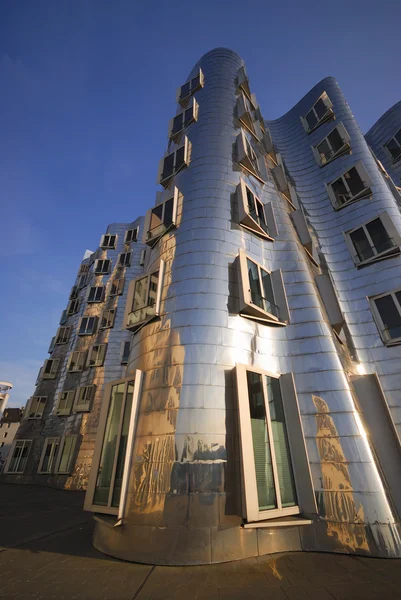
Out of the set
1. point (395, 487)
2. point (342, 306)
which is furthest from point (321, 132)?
point (395, 487)

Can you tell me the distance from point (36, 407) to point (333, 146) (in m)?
30.4

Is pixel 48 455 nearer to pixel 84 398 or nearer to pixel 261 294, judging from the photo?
pixel 84 398

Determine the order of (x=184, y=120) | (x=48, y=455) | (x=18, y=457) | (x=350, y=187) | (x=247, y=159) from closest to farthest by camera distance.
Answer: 1. (x=247, y=159)
2. (x=350, y=187)
3. (x=184, y=120)
4. (x=48, y=455)
5. (x=18, y=457)

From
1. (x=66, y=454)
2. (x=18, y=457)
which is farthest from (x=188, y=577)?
(x=18, y=457)

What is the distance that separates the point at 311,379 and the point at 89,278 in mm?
27436

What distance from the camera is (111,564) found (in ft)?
17.6

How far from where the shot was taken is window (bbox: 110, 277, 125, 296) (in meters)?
25.9

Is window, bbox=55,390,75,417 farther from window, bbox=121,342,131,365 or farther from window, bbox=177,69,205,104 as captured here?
window, bbox=177,69,205,104

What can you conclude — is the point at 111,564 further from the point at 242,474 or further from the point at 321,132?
the point at 321,132

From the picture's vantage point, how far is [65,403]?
21109 mm

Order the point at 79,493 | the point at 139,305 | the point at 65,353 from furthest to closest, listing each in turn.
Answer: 1. the point at 65,353
2. the point at 79,493
3. the point at 139,305

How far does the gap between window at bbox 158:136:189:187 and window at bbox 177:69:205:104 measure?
18.8ft

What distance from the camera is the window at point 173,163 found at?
12141 millimetres

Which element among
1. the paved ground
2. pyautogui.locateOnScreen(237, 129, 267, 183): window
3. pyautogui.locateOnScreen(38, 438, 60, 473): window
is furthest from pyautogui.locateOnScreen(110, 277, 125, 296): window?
the paved ground
